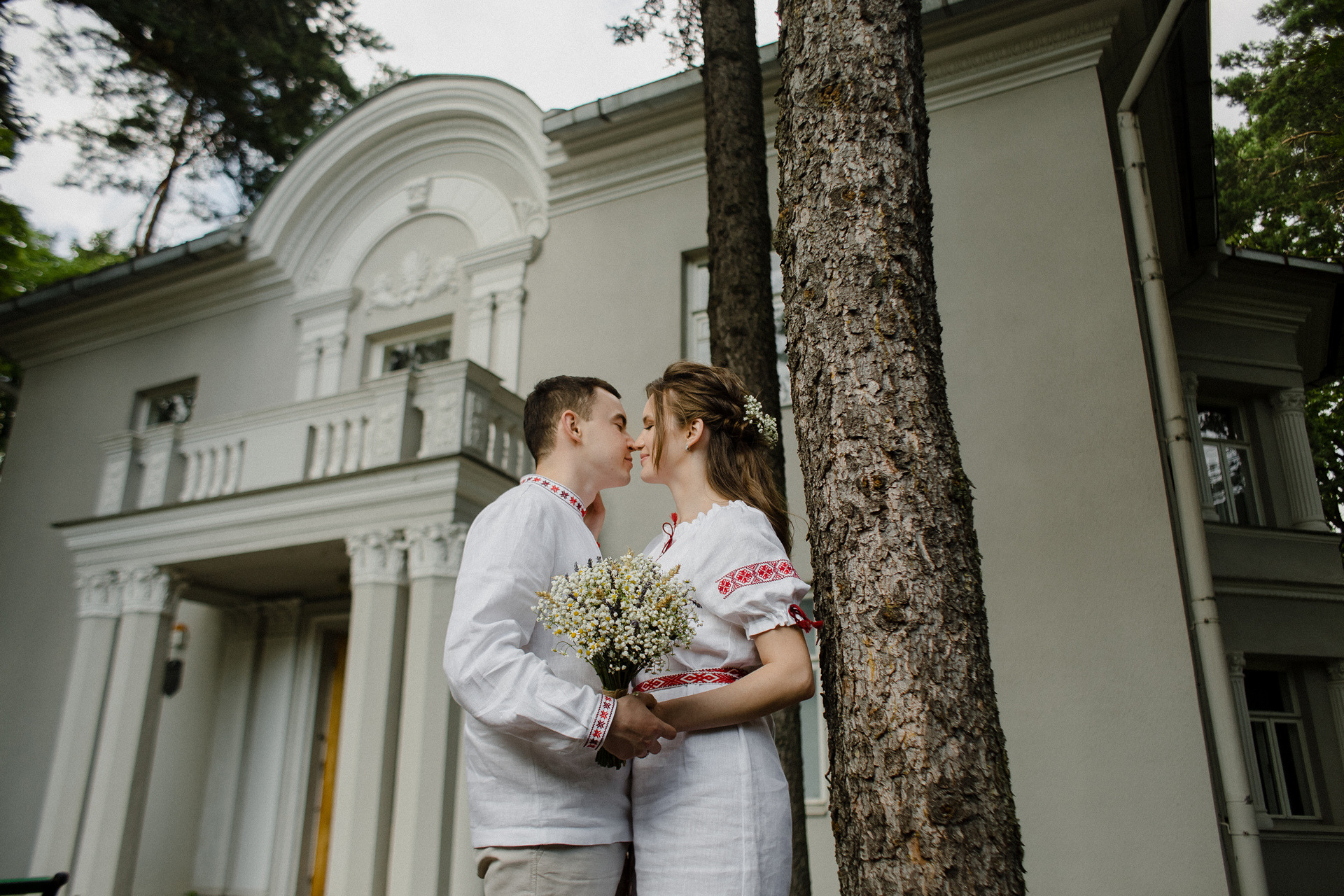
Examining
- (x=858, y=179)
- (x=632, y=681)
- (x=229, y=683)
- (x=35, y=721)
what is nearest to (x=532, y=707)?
(x=632, y=681)

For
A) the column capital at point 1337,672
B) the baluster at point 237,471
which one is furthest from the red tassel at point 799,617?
the column capital at point 1337,672

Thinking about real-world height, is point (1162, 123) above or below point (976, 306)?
above

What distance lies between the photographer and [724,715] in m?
1.94

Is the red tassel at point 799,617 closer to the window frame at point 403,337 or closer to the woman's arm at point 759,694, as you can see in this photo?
the woman's arm at point 759,694

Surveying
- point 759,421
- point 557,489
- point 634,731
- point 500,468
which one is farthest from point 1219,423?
point 634,731

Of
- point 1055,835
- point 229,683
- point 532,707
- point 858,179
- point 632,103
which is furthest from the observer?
point 229,683

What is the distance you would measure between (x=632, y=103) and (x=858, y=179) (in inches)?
278

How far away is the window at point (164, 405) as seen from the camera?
454 inches

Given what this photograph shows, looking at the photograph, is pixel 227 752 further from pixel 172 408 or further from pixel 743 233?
pixel 743 233

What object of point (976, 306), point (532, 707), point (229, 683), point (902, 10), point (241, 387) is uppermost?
point (241, 387)

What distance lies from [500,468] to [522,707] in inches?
234

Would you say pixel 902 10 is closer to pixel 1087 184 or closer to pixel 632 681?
pixel 632 681

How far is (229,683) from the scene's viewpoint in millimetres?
9883

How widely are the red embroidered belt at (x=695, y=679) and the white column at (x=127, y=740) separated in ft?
25.0
